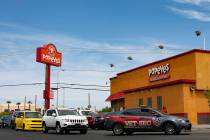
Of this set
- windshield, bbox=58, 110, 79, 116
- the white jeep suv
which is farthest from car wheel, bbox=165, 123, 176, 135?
windshield, bbox=58, 110, 79, 116

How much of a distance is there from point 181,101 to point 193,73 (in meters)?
3.21

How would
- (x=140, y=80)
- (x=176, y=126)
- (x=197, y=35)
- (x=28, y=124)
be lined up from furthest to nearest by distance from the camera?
(x=140, y=80) → (x=197, y=35) → (x=28, y=124) → (x=176, y=126)

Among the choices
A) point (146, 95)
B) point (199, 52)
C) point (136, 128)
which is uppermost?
point (199, 52)

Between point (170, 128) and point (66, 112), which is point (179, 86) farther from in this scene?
point (170, 128)

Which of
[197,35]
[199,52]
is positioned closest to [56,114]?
[199,52]

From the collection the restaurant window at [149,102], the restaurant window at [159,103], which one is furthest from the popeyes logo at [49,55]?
the restaurant window at [159,103]

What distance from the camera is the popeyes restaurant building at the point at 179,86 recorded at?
140 ft

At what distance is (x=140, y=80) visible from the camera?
5497 cm

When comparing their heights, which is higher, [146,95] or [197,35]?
[197,35]

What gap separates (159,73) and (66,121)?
2367cm

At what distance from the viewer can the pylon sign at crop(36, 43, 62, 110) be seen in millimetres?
57725

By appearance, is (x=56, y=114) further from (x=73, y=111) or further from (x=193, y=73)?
(x=193, y=73)

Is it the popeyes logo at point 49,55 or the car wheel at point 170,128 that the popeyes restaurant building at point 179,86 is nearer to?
the popeyes logo at point 49,55

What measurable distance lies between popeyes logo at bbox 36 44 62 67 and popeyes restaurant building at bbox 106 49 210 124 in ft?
38.7
